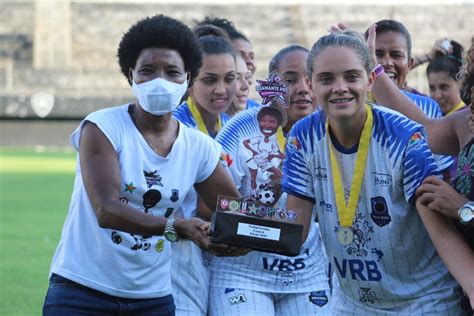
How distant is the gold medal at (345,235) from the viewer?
4.99 m

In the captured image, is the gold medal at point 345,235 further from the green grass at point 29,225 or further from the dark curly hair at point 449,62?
the green grass at point 29,225

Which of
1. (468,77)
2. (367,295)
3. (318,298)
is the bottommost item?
(318,298)

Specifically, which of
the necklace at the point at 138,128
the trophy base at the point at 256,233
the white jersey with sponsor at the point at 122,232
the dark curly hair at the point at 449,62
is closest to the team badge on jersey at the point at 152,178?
the white jersey with sponsor at the point at 122,232

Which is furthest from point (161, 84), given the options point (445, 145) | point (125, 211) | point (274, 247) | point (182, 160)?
point (445, 145)

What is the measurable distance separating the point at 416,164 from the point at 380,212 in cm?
31

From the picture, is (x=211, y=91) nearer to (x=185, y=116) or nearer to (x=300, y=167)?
(x=185, y=116)

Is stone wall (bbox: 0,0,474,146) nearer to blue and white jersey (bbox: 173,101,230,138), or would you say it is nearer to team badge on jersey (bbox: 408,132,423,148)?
blue and white jersey (bbox: 173,101,230,138)

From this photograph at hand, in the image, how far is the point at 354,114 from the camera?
4.88 metres

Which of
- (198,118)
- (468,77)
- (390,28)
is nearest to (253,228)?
(468,77)

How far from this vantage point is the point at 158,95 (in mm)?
5219

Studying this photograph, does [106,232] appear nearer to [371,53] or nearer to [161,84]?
[161,84]

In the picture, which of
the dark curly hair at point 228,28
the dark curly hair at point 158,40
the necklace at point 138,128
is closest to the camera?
the necklace at point 138,128

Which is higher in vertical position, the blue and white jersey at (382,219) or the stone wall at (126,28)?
the stone wall at (126,28)

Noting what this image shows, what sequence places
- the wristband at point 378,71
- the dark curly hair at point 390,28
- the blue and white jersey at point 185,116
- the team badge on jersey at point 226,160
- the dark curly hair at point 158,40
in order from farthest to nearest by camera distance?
the dark curly hair at point 390,28, the blue and white jersey at point 185,116, the team badge on jersey at point 226,160, the wristband at point 378,71, the dark curly hair at point 158,40
